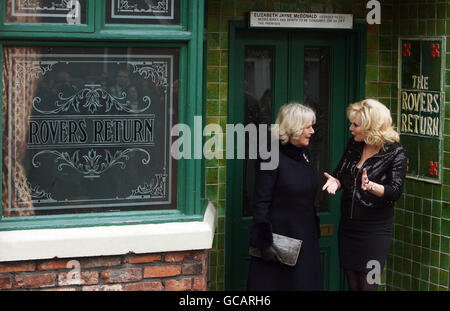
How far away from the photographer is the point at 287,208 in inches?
218

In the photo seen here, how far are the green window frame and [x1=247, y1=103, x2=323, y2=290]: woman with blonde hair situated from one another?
46 cm

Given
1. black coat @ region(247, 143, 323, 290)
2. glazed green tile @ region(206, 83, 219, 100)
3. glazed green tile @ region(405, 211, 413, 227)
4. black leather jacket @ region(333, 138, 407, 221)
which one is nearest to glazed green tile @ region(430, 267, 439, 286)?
glazed green tile @ region(405, 211, 413, 227)

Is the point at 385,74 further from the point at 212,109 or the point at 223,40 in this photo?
the point at 212,109

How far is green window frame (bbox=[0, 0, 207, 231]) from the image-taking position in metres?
4.96

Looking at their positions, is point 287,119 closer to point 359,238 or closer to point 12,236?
point 359,238

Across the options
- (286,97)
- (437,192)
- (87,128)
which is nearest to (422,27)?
(286,97)

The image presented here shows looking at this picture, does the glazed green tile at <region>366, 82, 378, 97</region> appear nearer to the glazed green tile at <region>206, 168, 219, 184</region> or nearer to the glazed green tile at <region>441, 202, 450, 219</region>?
the glazed green tile at <region>441, 202, 450, 219</region>

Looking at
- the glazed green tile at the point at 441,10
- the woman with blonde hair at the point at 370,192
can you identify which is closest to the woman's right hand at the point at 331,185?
the woman with blonde hair at the point at 370,192

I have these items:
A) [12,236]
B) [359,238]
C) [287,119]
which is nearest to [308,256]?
[359,238]

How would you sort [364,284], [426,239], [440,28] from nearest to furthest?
[364,284] → [440,28] → [426,239]

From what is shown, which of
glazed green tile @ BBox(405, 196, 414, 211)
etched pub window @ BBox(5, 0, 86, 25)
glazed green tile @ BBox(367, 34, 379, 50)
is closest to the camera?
etched pub window @ BBox(5, 0, 86, 25)

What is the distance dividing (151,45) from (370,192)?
5.99 feet

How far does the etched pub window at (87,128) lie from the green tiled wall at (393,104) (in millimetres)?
1111

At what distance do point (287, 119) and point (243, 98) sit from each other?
3.36ft
